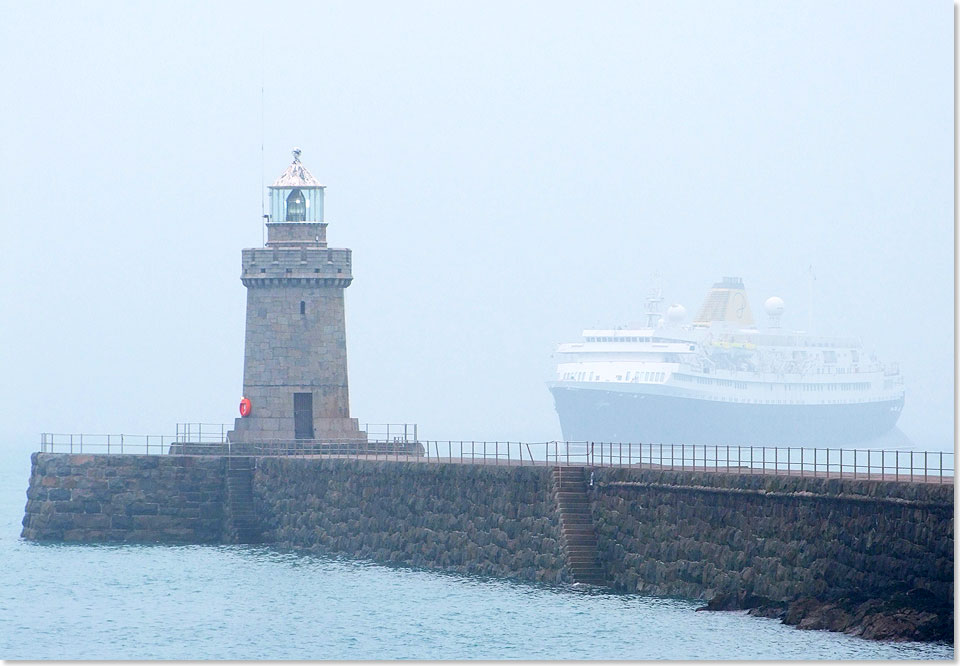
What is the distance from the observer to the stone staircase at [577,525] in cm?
3338

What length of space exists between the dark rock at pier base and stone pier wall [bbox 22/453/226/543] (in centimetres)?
1710

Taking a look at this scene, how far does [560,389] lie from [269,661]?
282ft

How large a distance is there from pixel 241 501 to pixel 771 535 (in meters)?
16.3

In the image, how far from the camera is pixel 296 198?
47000mm

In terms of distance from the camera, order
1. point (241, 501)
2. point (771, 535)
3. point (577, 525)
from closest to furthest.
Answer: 1. point (771, 535)
2. point (577, 525)
3. point (241, 501)

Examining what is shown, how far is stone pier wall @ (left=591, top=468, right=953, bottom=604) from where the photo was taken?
26859 millimetres

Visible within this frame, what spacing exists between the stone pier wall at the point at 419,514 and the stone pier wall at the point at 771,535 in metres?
1.31

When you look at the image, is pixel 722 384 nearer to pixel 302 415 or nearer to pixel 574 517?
pixel 302 415

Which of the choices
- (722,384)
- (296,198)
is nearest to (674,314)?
(722,384)

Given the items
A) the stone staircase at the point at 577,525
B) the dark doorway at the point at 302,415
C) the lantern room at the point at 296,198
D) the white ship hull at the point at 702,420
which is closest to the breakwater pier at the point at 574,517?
the stone staircase at the point at 577,525

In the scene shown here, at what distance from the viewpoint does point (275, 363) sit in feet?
149

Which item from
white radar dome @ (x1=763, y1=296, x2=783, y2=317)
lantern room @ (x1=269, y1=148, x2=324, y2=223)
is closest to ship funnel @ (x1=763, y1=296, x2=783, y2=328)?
white radar dome @ (x1=763, y1=296, x2=783, y2=317)

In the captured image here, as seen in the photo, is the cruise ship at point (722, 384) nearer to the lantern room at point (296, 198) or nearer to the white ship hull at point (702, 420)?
the white ship hull at point (702, 420)

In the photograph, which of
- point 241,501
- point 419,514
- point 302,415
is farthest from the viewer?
point 302,415
